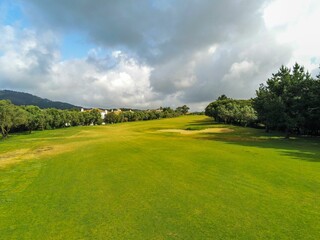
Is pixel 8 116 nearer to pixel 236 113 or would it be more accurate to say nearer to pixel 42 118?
pixel 42 118

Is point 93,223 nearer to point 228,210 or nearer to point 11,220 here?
point 11,220

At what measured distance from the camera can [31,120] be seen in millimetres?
101250

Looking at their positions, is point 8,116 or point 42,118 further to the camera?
point 42,118

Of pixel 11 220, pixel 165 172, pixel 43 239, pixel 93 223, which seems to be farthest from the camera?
pixel 165 172

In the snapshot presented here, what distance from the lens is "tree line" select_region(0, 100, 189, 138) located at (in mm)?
82250

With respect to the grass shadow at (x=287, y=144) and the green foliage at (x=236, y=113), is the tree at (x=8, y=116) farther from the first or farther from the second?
the green foliage at (x=236, y=113)

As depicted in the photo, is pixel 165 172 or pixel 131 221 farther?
pixel 165 172

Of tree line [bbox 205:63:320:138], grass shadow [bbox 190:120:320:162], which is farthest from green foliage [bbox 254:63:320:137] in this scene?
grass shadow [bbox 190:120:320:162]

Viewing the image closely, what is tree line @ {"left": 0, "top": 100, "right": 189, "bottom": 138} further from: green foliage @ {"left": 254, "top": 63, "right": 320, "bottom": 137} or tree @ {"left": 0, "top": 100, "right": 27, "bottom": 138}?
green foliage @ {"left": 254, "top": 63, "right": 320, "bottom": 137}

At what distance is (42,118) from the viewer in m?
109

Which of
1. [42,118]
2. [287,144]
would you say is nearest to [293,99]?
[287,144]

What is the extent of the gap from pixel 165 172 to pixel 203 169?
330 centimetres

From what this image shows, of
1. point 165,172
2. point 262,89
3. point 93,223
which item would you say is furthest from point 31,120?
point 93,223

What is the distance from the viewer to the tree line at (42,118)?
82.2 m
